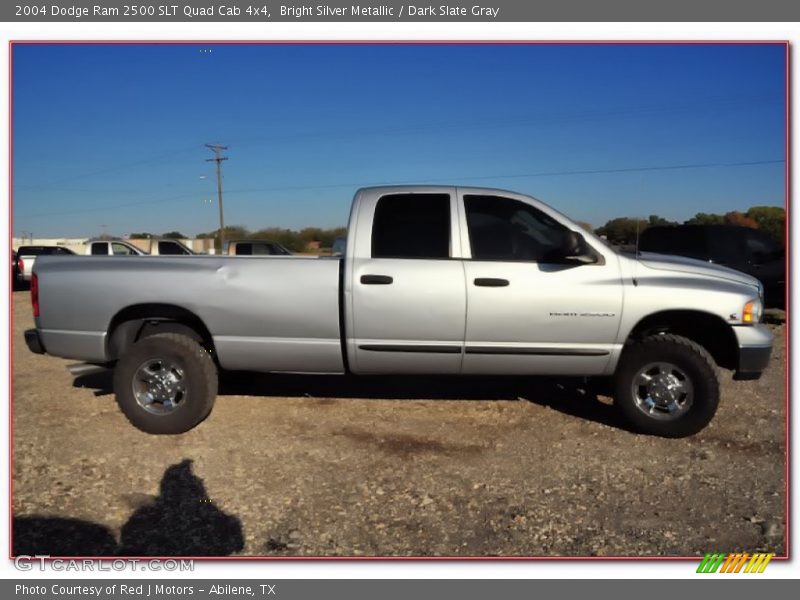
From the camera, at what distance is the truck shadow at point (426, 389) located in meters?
5.82

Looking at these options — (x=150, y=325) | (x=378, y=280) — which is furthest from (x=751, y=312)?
(x=150, y=325)

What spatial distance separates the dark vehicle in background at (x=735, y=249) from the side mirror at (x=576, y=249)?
6.30m

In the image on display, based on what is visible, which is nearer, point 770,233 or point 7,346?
point 7,346

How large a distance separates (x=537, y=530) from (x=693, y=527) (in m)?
0.92

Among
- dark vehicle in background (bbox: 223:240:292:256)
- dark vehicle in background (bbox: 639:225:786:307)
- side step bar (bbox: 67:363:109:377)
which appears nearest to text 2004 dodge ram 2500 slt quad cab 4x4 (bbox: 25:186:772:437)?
side step bar (bbox: 67:363:109:377)

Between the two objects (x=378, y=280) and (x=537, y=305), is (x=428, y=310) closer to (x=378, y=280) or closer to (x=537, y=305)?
(x=378, y=280)

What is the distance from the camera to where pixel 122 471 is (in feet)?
13.7

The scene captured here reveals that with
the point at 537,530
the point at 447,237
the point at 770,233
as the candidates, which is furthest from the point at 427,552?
the point at 770,233

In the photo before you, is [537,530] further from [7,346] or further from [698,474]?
[7,346]

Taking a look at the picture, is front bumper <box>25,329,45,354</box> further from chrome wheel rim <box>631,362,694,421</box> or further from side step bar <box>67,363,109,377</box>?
chrome wheel rim <box>631,362,694,421</box>

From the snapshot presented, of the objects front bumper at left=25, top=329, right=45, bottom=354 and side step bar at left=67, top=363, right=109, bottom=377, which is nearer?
front bumper at left=25, top=329, right=45, bottom=354

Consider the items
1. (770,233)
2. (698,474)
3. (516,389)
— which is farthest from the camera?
(770,233)

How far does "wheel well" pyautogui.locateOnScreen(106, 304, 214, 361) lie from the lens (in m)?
4.91

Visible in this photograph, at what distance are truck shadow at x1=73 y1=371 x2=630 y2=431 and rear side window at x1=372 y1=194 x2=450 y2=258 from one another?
5.73 feet
